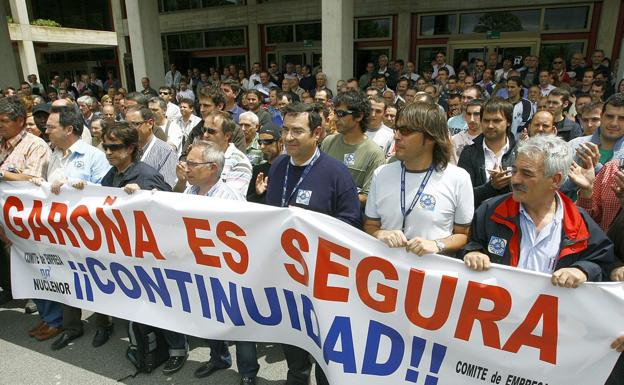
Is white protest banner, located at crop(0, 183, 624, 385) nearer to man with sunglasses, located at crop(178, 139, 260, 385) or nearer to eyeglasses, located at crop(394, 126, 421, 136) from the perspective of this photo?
man with sunglasses, located at crop(178, 139, 260, 385)

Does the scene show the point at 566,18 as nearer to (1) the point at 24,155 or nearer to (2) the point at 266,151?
(2) the point at 266,151

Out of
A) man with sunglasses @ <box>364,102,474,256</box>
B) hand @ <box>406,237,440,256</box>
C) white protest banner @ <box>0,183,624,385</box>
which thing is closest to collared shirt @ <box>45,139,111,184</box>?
white protest banner @ <box>0,183,624,385</box>

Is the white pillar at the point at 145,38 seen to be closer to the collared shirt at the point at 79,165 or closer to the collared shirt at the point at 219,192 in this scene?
the collared shirt at the point at 79,165

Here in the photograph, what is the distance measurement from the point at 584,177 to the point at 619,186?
0.76 ft

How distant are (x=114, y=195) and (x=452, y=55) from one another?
44.5 feet

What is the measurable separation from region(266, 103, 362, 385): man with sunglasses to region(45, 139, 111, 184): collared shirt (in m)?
1.81

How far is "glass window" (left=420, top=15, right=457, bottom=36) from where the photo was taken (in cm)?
1420

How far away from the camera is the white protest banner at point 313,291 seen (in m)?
2.12

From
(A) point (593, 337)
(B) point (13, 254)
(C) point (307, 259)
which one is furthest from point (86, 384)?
(A) point (593, 337)

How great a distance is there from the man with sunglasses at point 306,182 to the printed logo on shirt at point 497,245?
809 millimetres

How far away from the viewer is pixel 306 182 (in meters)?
2.79

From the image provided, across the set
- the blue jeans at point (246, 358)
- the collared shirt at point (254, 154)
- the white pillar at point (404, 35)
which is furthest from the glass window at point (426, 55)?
the blue jeans at point (246, 358)

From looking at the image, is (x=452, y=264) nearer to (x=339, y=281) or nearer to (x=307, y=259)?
(x=339, y=281)

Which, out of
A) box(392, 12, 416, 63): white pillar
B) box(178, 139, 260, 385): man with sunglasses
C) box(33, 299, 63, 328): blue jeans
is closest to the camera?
box(178, 139, 260, 385): man with sunglasses
